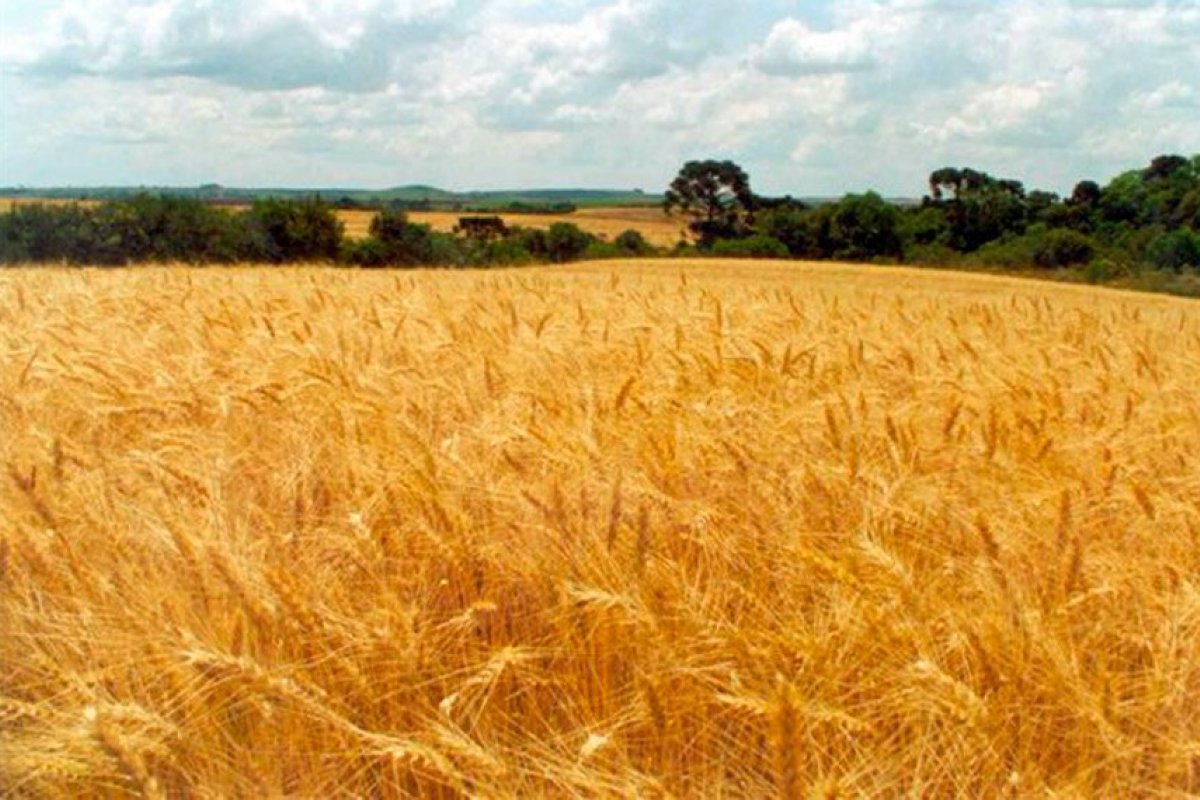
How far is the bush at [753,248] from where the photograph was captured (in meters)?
46.1

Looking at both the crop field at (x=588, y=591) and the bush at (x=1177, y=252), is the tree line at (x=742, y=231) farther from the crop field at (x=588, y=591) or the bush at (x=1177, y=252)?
the crop field at (x=588, y=591)

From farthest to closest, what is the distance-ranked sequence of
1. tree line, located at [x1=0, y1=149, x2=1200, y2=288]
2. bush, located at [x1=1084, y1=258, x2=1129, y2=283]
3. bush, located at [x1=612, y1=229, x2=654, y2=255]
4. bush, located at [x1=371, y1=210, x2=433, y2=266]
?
bush, located at [x1=612, y1=229, x2=654, y2=255]
bush, located at [x1=371, y1=210, x2=433, y2=266]
bush, located at [x1=1084, y1=258, x2=1129, y2=283]
tree line, located at [x1=0, y1=149, x2=1200, y2=288]

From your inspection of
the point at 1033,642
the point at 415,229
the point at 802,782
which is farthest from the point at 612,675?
the point at 415,229

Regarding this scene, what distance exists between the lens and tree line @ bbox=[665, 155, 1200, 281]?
3331 centimetres

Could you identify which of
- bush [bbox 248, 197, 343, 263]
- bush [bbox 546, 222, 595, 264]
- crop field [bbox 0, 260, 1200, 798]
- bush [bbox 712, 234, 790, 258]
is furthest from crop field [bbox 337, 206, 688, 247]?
crop field [bbox 0, 260, 1200, 798]

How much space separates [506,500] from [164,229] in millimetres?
27427

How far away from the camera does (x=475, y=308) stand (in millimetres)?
4629

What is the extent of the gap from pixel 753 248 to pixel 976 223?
33.3 ft

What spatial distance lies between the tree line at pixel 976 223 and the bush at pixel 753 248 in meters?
0.06

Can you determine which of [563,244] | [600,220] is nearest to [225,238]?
[563,244]

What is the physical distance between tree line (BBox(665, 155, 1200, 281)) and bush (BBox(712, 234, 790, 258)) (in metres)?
0.06

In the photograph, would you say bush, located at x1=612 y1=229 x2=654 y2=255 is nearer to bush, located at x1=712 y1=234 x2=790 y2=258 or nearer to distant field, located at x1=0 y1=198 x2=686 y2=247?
distant field, located at x1=0 y1=198 x2=686 y2=247

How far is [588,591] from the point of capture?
4.42 feet

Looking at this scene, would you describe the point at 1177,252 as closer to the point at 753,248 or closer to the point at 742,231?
the point at 753,248
